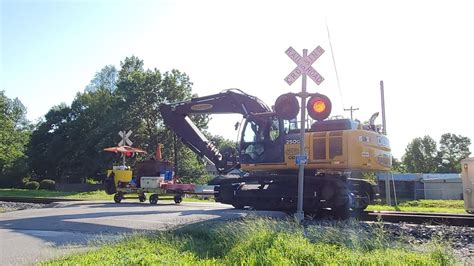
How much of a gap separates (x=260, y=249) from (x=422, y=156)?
3614 inches

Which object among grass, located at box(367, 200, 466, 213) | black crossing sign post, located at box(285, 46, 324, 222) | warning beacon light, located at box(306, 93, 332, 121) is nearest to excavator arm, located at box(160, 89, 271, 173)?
black crossing sign post, located at box(285, 46, 324, 222)

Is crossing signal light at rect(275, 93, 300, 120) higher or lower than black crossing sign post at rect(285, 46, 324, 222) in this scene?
lower

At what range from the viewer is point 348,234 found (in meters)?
7.32

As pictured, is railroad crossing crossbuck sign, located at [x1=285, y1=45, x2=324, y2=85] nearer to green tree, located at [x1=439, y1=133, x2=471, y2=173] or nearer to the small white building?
the small white building

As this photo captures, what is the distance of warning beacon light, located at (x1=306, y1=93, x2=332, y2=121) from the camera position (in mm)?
9242

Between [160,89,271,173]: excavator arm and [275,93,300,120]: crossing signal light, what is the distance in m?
5.62

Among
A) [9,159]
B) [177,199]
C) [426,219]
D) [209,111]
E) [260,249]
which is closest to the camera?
[260,249]

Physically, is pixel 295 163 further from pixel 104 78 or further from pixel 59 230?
pixel 104 78

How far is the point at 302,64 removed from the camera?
975 cm

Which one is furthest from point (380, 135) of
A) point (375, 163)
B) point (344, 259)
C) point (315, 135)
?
point (344, 259)

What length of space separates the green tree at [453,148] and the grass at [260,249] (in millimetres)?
92726

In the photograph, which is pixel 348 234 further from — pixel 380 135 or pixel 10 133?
pixel 10 133

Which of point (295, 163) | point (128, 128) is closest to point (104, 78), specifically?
point (128, 128)

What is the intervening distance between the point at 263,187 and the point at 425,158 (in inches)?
3344
